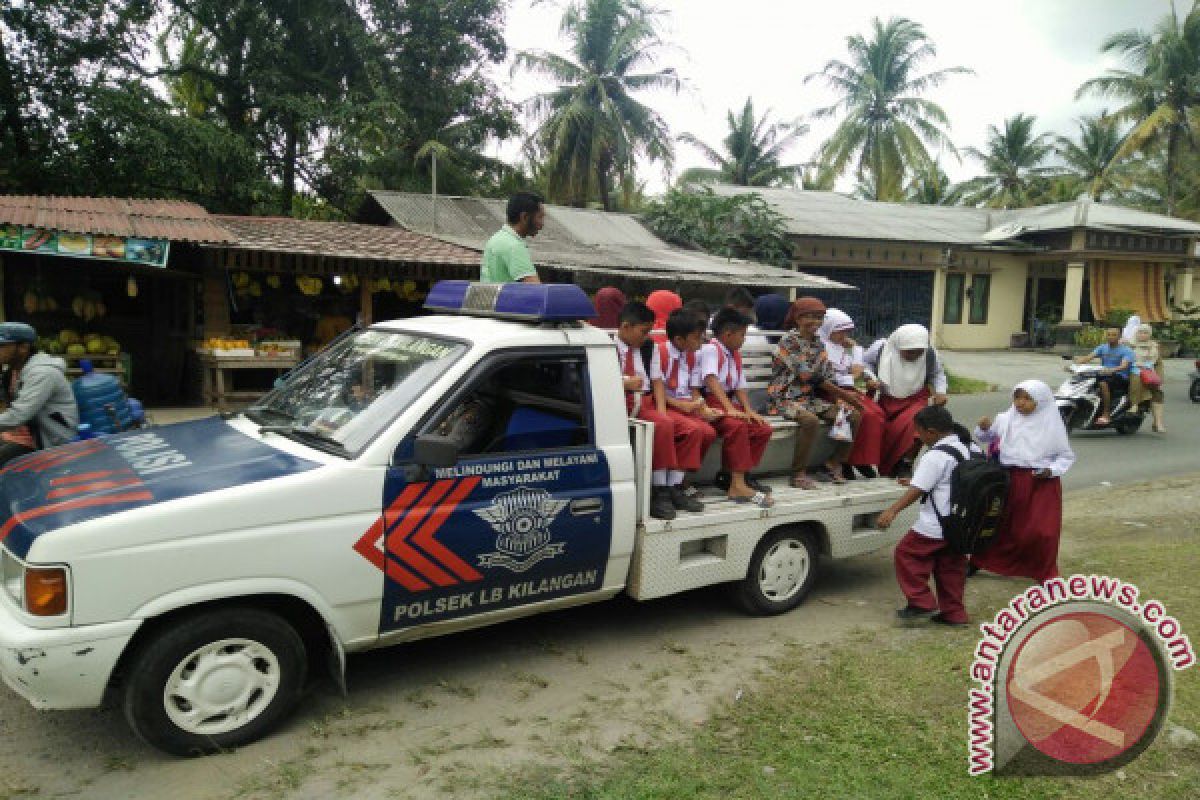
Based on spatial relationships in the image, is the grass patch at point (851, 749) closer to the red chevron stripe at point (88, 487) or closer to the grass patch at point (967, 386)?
the red chevron stripe at point (88, 487)

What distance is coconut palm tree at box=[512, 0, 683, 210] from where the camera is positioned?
25.0m

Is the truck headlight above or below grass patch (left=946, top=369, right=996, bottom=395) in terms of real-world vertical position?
below

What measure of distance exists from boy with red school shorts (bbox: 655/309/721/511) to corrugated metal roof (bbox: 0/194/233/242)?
8091 mm

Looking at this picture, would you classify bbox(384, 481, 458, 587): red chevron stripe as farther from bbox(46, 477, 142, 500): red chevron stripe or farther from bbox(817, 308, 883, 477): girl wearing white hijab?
bbox(817, 308, 883, 477): girl wearing white hijab

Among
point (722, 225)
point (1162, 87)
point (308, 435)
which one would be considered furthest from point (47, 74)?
point (1162, 87)

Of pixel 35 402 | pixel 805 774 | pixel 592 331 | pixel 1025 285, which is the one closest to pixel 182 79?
pixel 35 402

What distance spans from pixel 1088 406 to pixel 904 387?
7.63 meters

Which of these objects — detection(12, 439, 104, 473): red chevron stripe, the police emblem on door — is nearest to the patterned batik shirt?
the police emblem on door

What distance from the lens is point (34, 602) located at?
2.89 metres

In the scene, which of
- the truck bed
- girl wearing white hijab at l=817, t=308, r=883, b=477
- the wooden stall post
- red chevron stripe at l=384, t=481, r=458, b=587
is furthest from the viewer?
the wooden stall post

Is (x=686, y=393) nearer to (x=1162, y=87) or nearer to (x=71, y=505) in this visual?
(x=71, y=505)

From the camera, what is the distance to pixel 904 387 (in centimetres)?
571

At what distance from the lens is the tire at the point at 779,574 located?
16.0 feet

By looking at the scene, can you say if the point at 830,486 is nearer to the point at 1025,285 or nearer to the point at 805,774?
the point at 805,774
